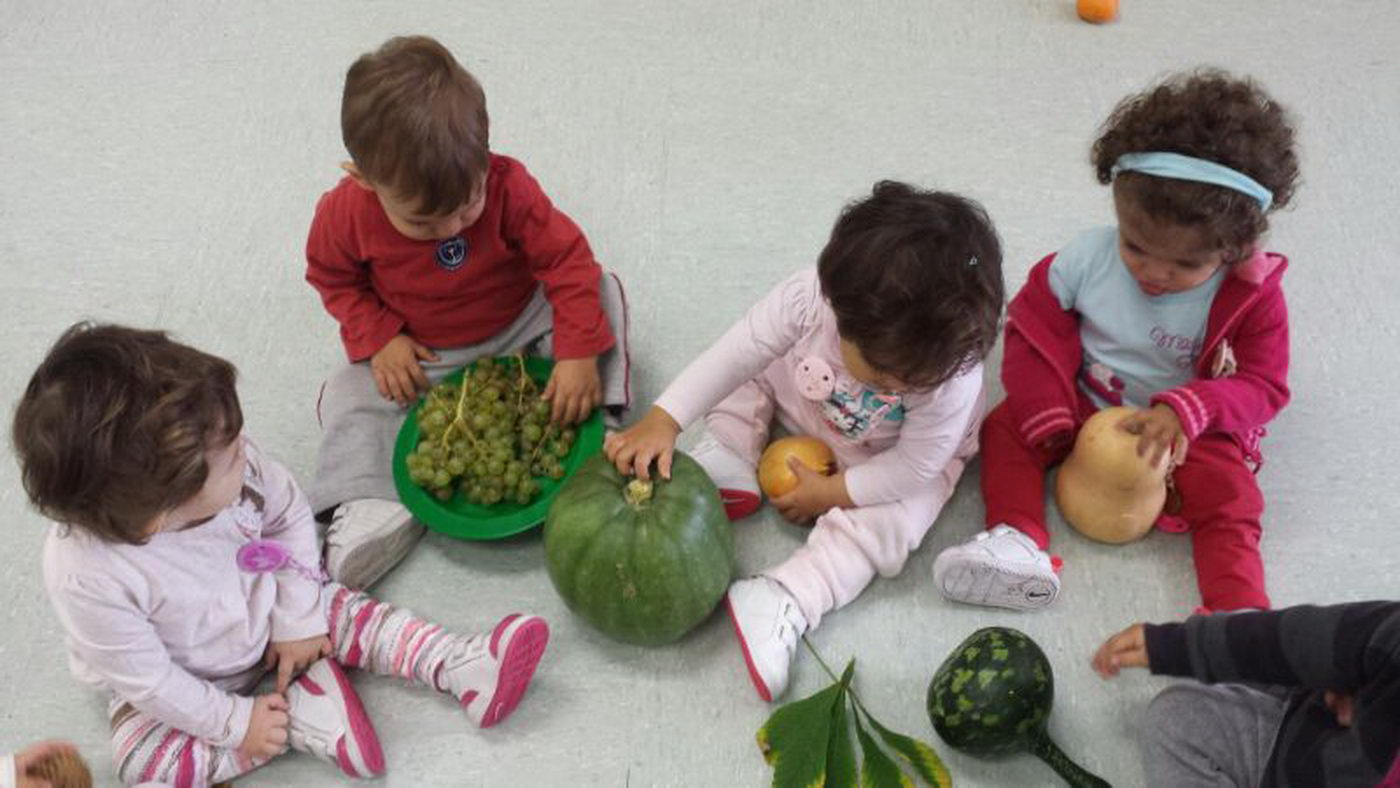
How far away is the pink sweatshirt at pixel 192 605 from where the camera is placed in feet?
3.86

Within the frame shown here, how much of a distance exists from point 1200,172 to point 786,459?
56 centimetres

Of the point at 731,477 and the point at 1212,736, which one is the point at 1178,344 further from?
the point at 731,477

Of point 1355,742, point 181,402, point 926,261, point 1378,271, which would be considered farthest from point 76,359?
point 1378,271

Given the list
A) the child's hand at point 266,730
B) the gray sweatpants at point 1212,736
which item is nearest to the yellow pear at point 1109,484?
the gray sweatpants at point 1212,736

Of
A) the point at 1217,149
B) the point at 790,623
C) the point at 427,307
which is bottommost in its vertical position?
the point at 790,623

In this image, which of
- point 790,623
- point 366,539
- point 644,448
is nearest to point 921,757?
point 790,623

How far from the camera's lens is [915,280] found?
1.16m

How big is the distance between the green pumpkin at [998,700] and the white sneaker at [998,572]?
92mm

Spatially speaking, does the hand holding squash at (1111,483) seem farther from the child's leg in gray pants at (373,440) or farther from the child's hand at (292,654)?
the child's hand at (292,654)

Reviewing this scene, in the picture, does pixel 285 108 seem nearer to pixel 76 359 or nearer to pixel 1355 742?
pixel 76 359

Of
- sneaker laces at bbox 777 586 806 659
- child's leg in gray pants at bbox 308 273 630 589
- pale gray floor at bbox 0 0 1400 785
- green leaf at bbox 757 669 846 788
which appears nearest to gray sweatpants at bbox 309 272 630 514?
child's leg in gray pants at bbox 308 273 630 589

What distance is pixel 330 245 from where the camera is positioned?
148cm

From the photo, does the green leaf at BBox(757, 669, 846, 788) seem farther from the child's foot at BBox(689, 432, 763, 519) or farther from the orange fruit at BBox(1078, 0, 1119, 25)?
the orange fruit at BBox(1078, 0, 1119, 25)

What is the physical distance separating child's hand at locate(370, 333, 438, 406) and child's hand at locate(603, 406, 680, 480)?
301 millimetres
